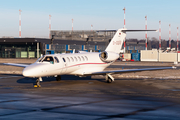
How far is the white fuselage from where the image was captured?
19.4 m

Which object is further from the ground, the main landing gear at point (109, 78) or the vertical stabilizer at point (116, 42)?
the vertical stabilizer at point (116, 42)

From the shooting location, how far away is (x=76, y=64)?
23.2 m

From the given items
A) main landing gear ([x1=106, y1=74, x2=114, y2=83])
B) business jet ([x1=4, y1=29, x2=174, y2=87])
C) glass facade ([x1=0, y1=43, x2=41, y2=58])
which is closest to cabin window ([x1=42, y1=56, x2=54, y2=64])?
business jet ([x1=4, y1=29, x2=174, y2=87])

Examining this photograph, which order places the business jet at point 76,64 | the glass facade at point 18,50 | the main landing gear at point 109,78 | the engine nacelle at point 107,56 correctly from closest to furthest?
the business jet at point 76,64, the main landing gear at point 109,78, the engine nacelle at point 107,56, the glass facade at point 18,50

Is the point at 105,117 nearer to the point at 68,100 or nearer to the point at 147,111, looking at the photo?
the point at 147,111

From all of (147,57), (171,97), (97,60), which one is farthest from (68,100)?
(147,57)

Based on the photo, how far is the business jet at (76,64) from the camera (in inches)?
777

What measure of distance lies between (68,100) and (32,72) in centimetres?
575

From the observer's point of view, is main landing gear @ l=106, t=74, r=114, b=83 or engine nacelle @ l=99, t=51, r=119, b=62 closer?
main landing gear @ l=106, t=74, r=114, b=83

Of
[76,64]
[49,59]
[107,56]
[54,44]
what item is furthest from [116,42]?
[54,44]

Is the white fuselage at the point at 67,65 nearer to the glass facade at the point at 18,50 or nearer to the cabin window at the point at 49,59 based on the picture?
the cabin window at the point at 49,59

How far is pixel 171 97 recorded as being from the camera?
49.6 ft

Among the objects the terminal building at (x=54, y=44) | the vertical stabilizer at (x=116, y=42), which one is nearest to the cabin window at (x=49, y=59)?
A: the vertical stabilizer at (x=116, y=42)

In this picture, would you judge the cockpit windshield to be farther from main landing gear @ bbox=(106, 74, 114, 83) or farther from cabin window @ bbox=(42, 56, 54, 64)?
main landing gear @ bbox=(106, 74, 114, 83)
